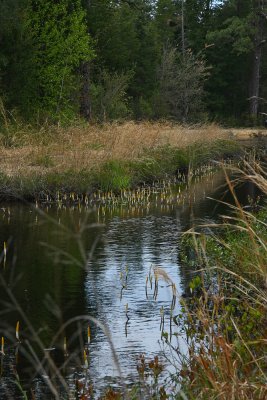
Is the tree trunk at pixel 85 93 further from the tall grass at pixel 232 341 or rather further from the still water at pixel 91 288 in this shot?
the tall grass at pixel 232 341

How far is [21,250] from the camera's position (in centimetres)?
1208

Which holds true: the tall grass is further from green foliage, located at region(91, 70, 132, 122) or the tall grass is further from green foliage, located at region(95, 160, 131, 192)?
green foliage, located at region(91, 70, 132, 122)

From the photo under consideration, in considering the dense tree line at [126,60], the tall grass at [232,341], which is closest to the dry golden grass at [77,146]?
the dense tree line at [126,60]

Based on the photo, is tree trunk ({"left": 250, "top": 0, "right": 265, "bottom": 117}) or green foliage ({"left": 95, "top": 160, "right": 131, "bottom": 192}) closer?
green foliage ({"left": 95, "top": 160, "right": 131, "bottom": 192})

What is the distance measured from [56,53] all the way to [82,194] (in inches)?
406

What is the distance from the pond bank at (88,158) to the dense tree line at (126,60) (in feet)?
5.01

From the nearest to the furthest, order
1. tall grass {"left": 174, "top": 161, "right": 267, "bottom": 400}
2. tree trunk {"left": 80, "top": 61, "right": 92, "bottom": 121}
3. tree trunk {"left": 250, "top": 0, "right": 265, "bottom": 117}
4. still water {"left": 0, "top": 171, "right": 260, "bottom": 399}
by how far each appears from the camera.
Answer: tall grass {"left": 174, "top": 161, "right": 267, "bottom": 400} < still water {"left": 0, "top": 171, "right": 260, "bottom": 399} < tree trunk {"left": 80, "top": 61, "right": 92, "bottom": 121} < tree trunk {"left": 250, "top": 0, "right": 265, "bottom": 117}

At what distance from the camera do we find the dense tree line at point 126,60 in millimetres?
25812

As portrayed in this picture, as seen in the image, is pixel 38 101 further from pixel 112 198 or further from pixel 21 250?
pixel 21 250

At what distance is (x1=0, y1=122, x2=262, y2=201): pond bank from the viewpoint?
1738 centimetres

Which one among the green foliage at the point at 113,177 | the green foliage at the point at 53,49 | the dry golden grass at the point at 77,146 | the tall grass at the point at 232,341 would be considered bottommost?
the green foliage at the point at 113,177

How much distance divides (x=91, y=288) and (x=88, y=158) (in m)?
9.36

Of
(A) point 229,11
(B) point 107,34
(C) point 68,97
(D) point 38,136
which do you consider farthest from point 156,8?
(D) point 38,136

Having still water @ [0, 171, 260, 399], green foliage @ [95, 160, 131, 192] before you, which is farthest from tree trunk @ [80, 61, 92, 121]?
still water @ [0, 171, 260, 399]
